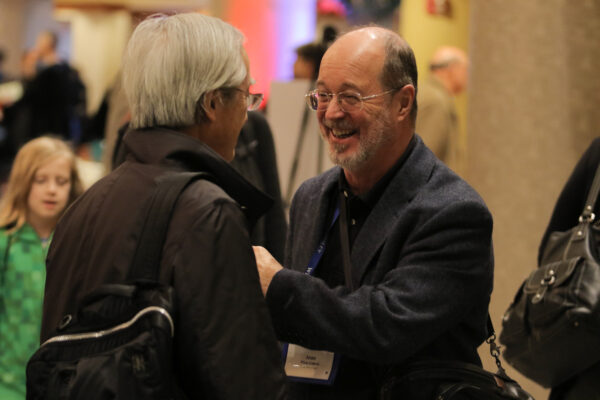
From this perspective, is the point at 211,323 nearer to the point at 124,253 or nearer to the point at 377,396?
the point at 124,253

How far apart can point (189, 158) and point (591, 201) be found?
1.55m

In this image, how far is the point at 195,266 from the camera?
80.9 inches

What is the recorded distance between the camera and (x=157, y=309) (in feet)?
6.51

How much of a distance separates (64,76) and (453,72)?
18.9 ft

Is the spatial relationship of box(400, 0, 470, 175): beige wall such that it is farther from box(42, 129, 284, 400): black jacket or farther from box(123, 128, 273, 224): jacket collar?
box(42, 129, 284, 400): black jacket

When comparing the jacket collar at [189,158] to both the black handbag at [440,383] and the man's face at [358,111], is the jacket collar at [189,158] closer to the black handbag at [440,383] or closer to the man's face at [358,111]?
the man's face at [358,111]

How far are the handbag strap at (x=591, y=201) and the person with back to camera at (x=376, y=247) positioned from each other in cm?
61

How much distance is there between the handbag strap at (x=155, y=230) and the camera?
209 cm

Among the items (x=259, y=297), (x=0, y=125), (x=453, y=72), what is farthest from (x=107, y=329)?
(x=0, y=125)

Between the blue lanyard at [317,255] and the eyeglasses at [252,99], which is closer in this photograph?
the eyeglasses at [252,99]

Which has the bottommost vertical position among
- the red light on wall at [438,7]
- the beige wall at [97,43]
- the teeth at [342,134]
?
the beige wall at [97,43]

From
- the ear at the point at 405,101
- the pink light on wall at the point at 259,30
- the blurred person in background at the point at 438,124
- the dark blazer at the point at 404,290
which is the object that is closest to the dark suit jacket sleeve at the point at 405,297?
the dark blazer at the point at 404,290

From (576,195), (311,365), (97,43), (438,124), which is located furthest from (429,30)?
(97,43)

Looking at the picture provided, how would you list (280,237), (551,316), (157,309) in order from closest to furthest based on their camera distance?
(157,309), (551,316), (280,237)
